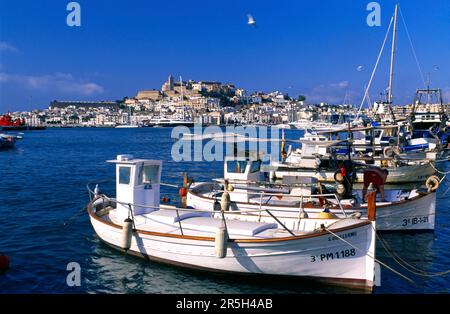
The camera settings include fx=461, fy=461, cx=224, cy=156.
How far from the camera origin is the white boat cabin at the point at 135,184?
1474 centimetres

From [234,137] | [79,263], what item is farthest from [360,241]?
[234,137]

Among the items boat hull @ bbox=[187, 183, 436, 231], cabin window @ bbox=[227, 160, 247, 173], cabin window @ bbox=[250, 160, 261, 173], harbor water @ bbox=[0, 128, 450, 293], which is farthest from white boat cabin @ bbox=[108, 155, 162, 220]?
cabin window @ bbox=[250, 160, 261, 173]

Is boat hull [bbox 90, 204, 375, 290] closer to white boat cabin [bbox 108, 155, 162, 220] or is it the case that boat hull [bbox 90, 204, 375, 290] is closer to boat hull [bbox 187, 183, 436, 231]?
white boat cabin [bbox 108, 155, 162, 220]

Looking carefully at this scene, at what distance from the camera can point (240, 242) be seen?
12031mm

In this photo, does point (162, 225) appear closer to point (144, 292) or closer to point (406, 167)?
point (144, 292)

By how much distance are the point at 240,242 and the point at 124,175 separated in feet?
16.1

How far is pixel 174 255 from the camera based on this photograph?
1319cm

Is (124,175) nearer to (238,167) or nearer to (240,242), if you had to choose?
(240,242)

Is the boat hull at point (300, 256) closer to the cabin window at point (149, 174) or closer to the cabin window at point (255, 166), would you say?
the cabin window at point (149, 174)

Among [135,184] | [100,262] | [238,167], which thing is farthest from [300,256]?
[238,167]

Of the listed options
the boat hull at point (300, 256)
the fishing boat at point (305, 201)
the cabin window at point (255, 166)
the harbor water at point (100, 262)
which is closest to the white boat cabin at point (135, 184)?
the harbor water at point (100, 262)

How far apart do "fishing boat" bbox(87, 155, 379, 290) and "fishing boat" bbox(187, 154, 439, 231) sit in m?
1.49
